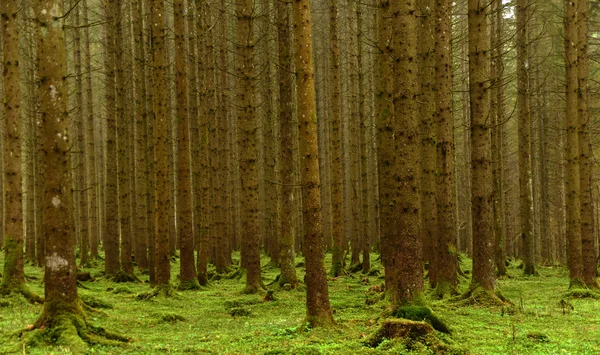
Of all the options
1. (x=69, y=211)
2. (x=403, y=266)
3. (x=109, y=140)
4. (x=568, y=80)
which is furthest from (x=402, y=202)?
(x=109, y=140)

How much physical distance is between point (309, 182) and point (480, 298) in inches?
200

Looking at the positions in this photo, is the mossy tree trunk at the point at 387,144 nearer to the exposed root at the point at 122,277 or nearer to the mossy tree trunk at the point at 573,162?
the mossy tree trunk at the point at 573,162

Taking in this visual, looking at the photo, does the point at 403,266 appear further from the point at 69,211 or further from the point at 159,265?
the point at 159,265

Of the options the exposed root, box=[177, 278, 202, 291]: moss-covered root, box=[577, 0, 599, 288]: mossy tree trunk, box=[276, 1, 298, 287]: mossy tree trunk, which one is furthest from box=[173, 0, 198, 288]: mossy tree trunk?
box=[577, 0, 599, 288]: mossy tree trunk

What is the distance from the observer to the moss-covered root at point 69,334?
7230 millimetres

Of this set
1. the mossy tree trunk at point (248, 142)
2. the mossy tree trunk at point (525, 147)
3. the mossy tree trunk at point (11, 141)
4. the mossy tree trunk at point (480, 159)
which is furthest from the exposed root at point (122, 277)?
the mossy tree trunk at point (525, 147)

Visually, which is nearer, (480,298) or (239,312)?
(239,312)

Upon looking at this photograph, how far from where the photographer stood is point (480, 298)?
11.2 m

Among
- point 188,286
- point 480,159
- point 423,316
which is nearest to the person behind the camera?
point 423,316

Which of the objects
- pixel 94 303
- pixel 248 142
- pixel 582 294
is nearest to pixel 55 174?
pixel 94 303

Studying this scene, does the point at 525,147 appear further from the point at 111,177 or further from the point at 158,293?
the point at 111,177

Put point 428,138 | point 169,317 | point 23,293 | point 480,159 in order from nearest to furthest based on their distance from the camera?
point 169,317, point 23,293, point 480,159, point 428,138

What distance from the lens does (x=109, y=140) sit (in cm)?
1680

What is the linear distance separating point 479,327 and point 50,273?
6697 millimetres
